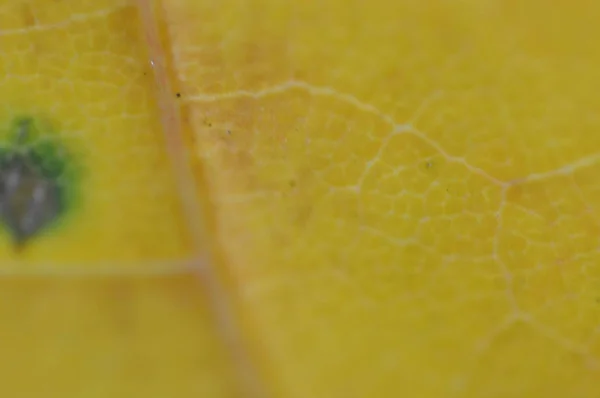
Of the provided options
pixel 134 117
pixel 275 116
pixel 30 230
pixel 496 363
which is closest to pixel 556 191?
pixel 496 363

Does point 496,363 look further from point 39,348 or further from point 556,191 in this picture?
point 39,348

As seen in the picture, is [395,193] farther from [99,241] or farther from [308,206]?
[99,241]

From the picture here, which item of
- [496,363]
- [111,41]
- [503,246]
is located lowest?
[496,363]

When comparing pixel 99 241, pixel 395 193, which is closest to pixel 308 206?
pixel 395 193

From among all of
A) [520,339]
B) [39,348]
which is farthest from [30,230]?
[520,339]

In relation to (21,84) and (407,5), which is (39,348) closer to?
(21,84)

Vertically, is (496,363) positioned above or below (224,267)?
below
